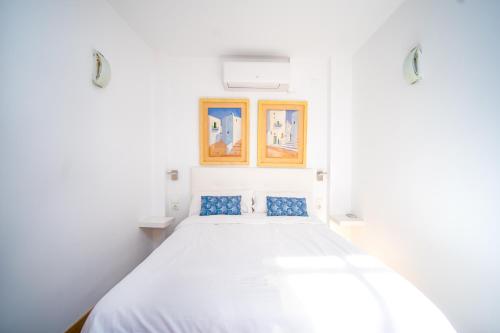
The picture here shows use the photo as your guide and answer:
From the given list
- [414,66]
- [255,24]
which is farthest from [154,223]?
[414,66]

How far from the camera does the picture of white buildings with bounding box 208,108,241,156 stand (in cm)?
276

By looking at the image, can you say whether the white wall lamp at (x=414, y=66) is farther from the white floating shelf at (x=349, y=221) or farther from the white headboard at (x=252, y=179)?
the white floating shelf at (x=349, y=221)

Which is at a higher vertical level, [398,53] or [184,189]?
[398,53]

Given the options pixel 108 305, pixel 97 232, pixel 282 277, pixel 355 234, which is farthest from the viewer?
pixel 355 234

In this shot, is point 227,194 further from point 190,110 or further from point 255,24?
point 255,24

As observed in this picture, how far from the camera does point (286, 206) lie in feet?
7.92

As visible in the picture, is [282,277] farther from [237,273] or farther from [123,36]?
[123,36]

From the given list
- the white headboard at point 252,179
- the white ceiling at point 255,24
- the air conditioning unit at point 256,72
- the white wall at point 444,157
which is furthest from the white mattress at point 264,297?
the white ceiling at point 255,24

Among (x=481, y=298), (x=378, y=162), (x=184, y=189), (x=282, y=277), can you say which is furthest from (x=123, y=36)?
(x=481, y=298)

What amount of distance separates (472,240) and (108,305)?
6.66 ft

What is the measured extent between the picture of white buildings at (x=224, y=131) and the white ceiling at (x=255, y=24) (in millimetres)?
755

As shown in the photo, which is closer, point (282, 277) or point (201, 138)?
point (282, 277)

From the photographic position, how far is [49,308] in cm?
135

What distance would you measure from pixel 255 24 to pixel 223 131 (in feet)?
4.12
